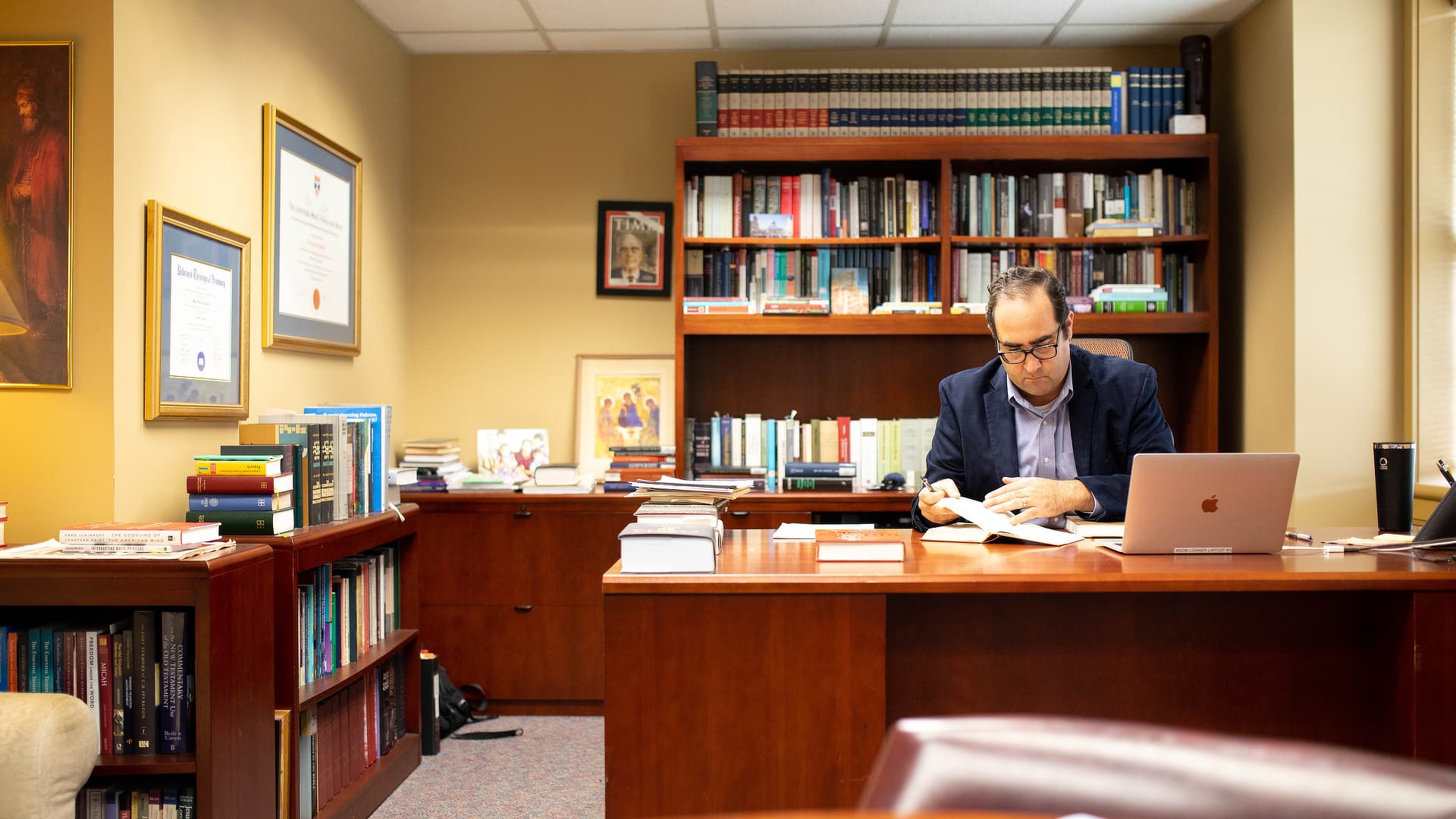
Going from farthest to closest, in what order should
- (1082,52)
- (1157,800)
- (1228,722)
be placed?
(1082,52) → (1228,722) → (1157,800)

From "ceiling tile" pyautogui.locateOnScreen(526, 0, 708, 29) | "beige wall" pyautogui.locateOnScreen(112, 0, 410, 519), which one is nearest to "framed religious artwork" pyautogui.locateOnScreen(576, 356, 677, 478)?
"beige wall" pyautogui.locateOnScreen(112, 0, 410, 519)

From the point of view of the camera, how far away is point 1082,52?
4.23 meters

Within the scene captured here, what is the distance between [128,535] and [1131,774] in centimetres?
202

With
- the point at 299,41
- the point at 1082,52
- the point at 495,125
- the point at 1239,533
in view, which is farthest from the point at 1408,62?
the point at 299,41

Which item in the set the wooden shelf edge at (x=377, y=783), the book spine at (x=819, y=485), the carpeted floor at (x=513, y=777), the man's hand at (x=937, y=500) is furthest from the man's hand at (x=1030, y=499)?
the wooden shelf edge at (x=377, y=783)

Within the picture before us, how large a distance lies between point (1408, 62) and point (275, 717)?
13.3 ft

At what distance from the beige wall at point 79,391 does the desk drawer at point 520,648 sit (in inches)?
62.9

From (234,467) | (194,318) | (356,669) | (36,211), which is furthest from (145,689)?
(36,211)

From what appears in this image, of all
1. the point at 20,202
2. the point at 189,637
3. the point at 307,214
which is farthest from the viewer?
the point at 307,214

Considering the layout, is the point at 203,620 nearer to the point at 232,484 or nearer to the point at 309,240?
the point at 232,484

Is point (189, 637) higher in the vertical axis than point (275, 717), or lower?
higher

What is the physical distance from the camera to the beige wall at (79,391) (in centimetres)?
228

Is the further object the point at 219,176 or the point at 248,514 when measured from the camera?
the point at 219,176

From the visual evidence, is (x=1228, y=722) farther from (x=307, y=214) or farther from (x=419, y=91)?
(x=419, y=91)
